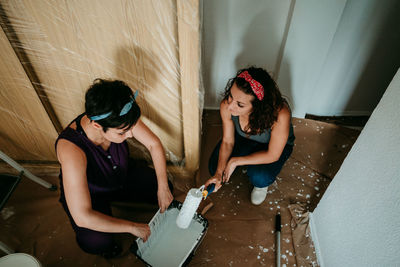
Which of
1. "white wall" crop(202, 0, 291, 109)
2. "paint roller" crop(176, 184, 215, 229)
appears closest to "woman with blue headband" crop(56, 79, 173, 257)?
"paint roller" crop(176, 184, 215, 229)

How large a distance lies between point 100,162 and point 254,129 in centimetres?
90

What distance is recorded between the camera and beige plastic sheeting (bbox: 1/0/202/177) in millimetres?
990

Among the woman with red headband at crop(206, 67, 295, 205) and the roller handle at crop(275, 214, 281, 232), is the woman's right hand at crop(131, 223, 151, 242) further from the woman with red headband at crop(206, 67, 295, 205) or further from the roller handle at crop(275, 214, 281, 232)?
the roller handle at crop(275, 214, 281, 232)

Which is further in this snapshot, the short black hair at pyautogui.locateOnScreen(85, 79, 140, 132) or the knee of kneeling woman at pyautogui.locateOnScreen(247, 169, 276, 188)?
the knee of kneeling woman at pyautogui.locateOnScreen(247, 169, 276, 188)

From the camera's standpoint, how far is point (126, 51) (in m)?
1.13

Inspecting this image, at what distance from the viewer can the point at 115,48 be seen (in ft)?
3.67

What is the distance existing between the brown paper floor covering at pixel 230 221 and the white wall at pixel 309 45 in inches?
23.8

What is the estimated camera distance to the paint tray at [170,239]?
1203mm

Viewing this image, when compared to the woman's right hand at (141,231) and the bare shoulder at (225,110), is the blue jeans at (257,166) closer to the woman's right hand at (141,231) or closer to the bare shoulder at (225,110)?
the bare shoulder at (225,110)

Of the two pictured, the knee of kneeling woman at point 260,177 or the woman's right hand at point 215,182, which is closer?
the woman's right hand at point 215,182

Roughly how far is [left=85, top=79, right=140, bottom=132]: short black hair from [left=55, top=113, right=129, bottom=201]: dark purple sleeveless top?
0.19m

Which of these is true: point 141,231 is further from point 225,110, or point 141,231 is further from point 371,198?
point 371,198

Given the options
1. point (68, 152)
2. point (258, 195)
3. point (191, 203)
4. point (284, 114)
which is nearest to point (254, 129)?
point (284, 114)

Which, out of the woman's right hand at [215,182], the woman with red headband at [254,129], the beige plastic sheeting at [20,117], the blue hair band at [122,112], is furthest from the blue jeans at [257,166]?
the beige plastic sheeting at [20,117]
